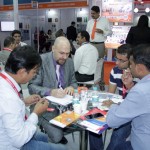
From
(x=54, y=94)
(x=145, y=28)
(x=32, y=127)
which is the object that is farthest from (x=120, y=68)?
(x=145, y=28)

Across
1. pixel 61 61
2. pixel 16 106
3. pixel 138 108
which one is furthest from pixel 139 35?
pixel 16 106

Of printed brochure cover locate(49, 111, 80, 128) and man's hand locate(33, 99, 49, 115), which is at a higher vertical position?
man's hand locate(33, 99, 49, 115)

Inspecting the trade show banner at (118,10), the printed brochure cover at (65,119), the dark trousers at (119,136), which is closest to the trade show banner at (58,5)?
the trade show banner at (118,10)

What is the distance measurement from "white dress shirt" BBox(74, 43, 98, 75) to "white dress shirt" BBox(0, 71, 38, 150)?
8.13ft

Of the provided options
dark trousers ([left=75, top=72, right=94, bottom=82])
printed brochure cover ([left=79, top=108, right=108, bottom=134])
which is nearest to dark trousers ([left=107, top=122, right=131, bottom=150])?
printed brochure cover ([left=79, top=108, right=108, bottom=134])

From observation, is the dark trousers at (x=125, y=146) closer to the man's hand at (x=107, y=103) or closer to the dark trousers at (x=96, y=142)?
the man's hand at (x=107, y=103)

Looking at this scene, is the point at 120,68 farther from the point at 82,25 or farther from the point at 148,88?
the point at 82,25

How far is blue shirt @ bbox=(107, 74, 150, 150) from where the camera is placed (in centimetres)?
152

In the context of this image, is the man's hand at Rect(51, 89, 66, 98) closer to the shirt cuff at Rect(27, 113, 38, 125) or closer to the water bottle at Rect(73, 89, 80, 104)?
the water bottle at Rect(73, 89, 80, 104)

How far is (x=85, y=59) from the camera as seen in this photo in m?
3.93

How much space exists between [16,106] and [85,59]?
2.59 meters

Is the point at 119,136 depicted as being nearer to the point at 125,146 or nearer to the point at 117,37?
the point at 125,146

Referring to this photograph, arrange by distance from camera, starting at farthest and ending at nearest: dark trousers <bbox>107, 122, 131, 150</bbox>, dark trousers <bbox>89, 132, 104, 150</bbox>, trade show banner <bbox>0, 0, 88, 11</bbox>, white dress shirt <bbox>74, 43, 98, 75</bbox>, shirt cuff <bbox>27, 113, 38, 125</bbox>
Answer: trade show banner <bbox>0, 0, 88, 11</bbox>
white dress shirt <bbox>74, 43, 98, 75</bbox>
dark trousers <bbox>89, 132, 104, 150</bbox>
dark trousers <bbox>107, 122, 131, 150</bbox>
shirt cuff <bbox>27, 113, 38, 125</bbox>

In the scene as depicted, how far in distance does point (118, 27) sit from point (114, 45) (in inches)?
20.4
